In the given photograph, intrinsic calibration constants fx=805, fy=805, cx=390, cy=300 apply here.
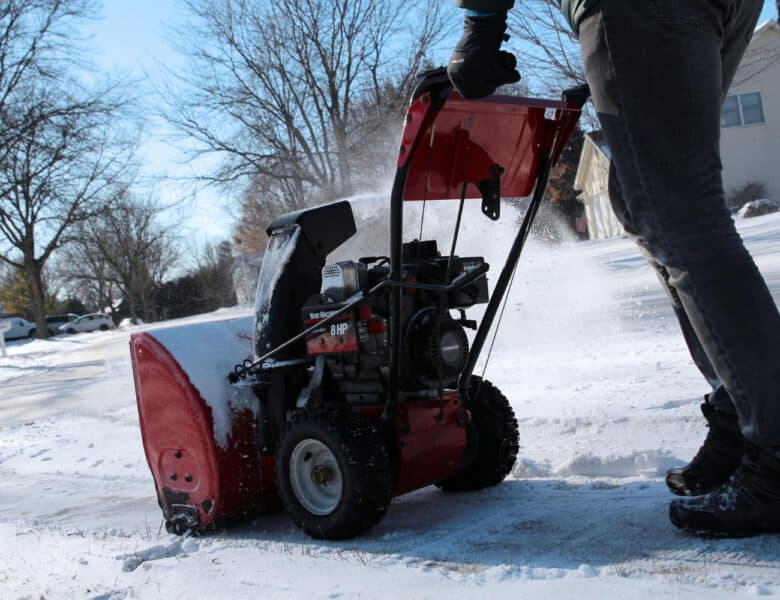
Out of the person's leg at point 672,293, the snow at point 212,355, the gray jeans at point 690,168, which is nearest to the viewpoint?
the gray jeans at point 690,168

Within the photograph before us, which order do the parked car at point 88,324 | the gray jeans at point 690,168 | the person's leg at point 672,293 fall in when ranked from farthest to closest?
the parked car at point 88,324, the person's leg at point 672,293, the gray jeans at point 690,168

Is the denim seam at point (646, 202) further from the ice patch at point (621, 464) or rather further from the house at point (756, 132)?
the house at point (756, 132)

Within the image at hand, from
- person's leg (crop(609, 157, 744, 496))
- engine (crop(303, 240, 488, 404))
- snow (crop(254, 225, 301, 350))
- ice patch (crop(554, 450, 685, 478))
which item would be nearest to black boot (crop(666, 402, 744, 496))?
person's leg (crop(609, 157, 744, 496))

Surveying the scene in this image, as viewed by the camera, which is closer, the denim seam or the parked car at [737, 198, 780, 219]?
the denim seam

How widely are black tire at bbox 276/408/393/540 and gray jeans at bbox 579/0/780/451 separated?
1.22 metres

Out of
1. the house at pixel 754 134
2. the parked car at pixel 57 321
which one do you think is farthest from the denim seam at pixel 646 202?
the parked car at pixel 57 321

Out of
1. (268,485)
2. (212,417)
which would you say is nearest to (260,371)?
(212,417)

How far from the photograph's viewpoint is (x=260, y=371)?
336 cm

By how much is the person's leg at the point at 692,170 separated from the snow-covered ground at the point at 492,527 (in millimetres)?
502

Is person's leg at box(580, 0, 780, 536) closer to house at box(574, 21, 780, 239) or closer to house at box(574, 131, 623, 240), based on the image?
house at box(574, 21, 780, 239)

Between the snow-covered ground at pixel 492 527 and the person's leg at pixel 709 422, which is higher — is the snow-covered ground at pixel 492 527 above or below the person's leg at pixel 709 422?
Answer: below

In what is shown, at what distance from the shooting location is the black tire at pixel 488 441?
3355 millimetres

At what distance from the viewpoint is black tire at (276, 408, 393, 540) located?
2.76 m

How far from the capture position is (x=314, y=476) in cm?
298
